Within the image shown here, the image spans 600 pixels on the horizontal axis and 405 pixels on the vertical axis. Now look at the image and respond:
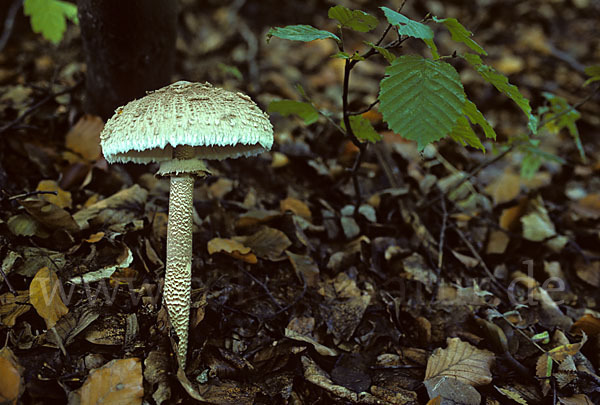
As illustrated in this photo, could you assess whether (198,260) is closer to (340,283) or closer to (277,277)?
(277,277)

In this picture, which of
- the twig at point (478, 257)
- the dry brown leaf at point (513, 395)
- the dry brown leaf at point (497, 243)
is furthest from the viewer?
the dry brown leaf at point (497, 243)

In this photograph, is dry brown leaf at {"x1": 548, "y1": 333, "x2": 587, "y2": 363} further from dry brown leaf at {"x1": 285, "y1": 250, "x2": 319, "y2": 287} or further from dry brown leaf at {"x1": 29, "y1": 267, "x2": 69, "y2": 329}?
dry brown leaf at {"x1": 29, "y1": 267, "x2": 69, "y2": 329}

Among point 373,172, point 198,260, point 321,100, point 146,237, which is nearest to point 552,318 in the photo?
point 373,172

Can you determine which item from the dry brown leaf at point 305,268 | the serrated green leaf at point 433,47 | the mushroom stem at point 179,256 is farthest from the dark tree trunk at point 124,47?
the serrated green leaf at point 433,47

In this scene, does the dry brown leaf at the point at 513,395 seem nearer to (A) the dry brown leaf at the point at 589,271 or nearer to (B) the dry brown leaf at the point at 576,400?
(B) the dry brown leaf at the point at 576,400

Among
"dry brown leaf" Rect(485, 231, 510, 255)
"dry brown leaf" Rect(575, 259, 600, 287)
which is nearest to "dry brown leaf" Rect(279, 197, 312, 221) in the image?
"dry brown leaf" Rect(485, 231, 510, 255)

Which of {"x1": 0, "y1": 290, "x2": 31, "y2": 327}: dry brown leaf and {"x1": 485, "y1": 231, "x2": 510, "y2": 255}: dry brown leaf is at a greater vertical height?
{"x1": 0, "y1": 290, "x2": 31, "y2": 327}: dry brown leaf
